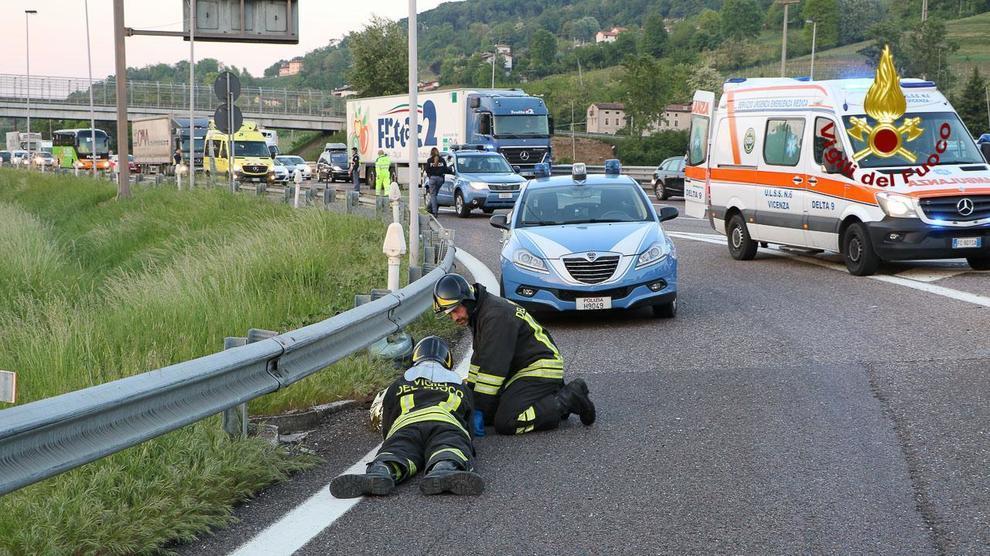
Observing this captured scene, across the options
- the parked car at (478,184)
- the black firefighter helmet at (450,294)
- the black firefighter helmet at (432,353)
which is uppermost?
the black firefighter helmet at (450,294)

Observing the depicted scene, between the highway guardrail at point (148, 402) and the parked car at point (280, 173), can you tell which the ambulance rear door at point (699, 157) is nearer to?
the highway guardrail at point (148, 402)

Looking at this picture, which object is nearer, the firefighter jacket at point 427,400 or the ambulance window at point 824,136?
the firefighter jacket at point 427,400

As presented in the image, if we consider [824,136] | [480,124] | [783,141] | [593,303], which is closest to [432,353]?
[593,303]

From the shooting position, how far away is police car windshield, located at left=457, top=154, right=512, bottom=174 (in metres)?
33.4

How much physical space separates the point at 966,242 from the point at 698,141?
628 centimetres

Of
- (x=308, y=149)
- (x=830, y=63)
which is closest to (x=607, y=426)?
(x=308, y=149)

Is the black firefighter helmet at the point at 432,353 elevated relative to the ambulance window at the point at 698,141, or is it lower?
lower

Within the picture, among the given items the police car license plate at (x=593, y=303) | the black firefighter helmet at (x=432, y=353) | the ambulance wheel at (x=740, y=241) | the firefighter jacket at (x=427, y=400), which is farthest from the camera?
the ambulance wheel at (x=740, y=241)

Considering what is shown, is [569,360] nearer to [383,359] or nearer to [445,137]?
[383,359]

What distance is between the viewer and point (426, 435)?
639 cm

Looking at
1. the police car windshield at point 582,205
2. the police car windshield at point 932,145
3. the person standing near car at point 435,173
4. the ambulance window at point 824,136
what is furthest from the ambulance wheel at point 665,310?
the person standing near car at point 435,173

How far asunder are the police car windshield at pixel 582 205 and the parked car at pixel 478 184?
17.6m

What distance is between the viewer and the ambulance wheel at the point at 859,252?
51.4ft

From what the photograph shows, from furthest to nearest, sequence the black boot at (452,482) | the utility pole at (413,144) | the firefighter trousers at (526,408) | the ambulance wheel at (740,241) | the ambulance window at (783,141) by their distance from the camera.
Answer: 1. the ambulance wheel at (740,241)
2. the ambulance window at (783,141)
3. the utility pole at (413,144)
4. the firefighter trousers at (526,408)
5. the black boot at (452,482)
